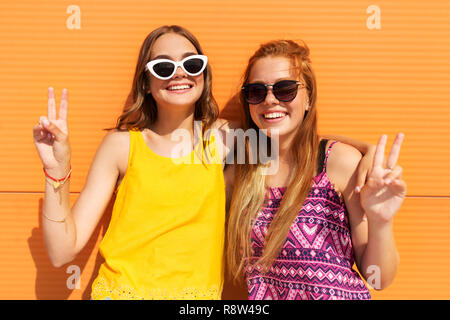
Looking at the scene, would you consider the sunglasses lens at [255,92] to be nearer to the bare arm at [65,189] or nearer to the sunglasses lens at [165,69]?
the sunglasses lens at [165,69]

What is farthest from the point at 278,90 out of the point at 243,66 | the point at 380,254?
the point at 380,254

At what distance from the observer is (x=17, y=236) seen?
2.49 metres

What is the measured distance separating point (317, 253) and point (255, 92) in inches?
34.4

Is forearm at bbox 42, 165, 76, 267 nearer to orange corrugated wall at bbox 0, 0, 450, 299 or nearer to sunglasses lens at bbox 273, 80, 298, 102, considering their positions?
orange corrugated wall at bbox 0, 0, 450, 299

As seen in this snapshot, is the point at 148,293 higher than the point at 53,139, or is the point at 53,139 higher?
the point at 53,139

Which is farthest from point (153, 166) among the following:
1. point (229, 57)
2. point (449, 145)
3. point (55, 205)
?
point (449, 145)

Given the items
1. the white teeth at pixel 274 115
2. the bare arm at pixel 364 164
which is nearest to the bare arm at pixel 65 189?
the white teeth at pixel 274 115

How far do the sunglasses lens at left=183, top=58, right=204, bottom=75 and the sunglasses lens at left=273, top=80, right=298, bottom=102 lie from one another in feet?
1.42

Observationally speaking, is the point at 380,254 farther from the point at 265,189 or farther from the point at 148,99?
the point at 148,99

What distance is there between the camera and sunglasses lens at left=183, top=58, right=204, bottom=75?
2.05m

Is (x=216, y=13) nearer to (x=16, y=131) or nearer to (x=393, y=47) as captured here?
(x=393, y=47)

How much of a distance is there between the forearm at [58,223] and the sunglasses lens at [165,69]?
73 cm

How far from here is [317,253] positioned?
1.89 m

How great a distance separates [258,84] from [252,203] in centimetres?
63
